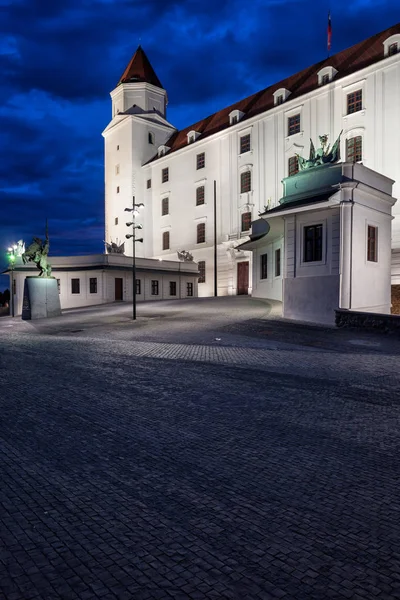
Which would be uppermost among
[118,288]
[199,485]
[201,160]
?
[201,160]

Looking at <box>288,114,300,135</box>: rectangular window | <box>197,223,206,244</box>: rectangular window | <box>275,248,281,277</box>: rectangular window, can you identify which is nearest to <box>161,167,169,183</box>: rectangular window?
<box>197,223,206,244</box>: rectangular window

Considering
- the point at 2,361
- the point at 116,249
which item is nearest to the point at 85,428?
the point at 2,361

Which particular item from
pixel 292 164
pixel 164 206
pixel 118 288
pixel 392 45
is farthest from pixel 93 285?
pixel 392 45

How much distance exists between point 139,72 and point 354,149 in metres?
35.4

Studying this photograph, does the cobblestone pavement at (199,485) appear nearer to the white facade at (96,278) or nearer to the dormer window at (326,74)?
the white facade at (96,278)

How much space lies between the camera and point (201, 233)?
49938mm

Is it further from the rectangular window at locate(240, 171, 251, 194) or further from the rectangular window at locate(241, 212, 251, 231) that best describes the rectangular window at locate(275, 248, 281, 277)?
the rectangular window at locate(240, 171, 251, 194)

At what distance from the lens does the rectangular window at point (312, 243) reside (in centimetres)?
2178

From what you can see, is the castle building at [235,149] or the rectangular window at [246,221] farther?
the rectangular window at [246,221]

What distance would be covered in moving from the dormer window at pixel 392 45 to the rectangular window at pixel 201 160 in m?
21.0

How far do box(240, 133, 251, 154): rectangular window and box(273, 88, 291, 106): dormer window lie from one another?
416cm

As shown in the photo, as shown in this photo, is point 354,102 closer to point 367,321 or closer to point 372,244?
point 372,244

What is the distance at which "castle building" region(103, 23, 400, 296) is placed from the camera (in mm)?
34062

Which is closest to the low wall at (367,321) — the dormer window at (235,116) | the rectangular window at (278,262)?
the rectangular window at (278,262)
